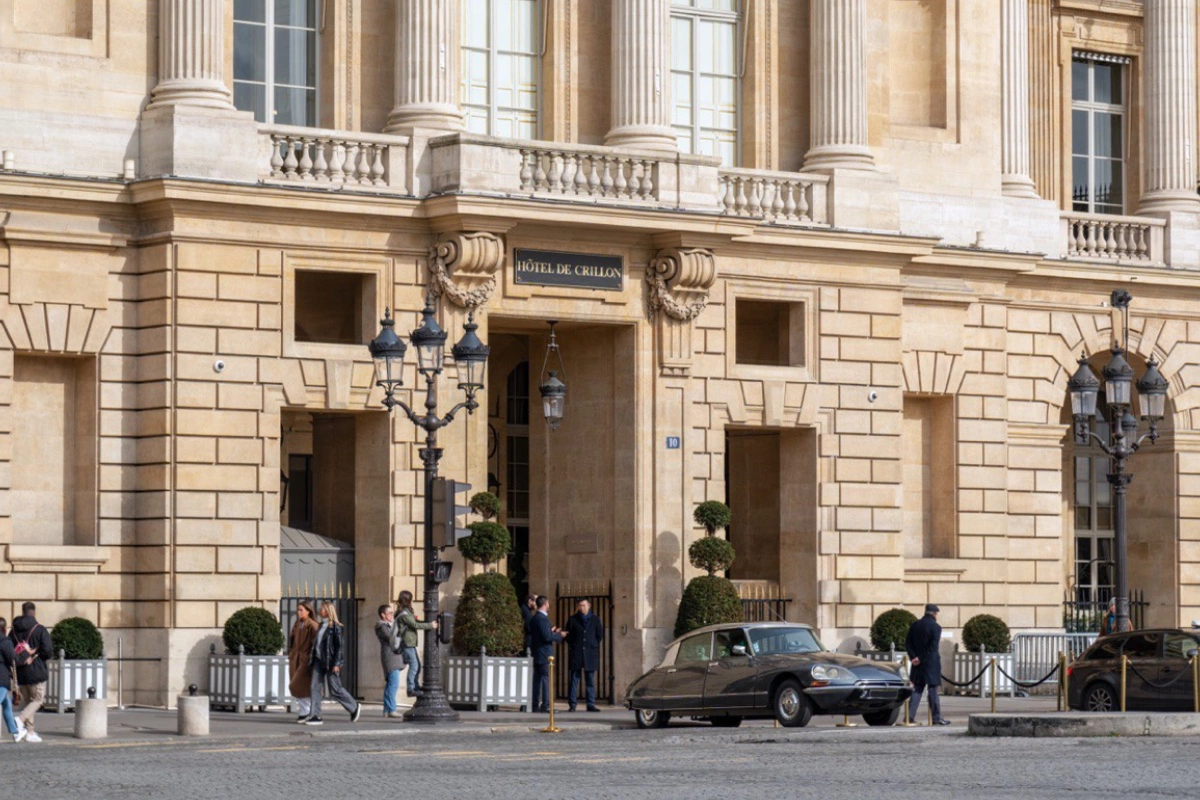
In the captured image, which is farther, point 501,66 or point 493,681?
point 501,66

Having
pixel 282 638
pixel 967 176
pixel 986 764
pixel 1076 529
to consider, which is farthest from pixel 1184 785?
pixel 1076 529

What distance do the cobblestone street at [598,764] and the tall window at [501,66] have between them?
11.5 metres

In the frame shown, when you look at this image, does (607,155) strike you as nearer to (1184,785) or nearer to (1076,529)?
(1076,529)

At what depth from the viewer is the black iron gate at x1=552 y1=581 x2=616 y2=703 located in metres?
39.9

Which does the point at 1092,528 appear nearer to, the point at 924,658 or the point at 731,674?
the point at 924,658

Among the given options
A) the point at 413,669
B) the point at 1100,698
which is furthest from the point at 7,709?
the point at 1100,698

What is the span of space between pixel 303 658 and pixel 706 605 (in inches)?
285

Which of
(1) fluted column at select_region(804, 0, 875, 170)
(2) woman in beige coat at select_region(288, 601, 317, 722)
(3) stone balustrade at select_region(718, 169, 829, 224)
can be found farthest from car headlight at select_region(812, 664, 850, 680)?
(1) fluted column at select_region(804, 0, 875, 170)

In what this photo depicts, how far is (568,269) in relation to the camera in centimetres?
3916

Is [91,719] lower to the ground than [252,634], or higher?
lower

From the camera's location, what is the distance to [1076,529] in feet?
161

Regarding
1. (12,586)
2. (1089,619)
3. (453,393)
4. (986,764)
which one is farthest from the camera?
(1089,619)

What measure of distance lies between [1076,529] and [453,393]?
15.5m

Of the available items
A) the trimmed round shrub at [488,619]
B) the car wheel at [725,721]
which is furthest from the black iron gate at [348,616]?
the car wheel at [725,721]
